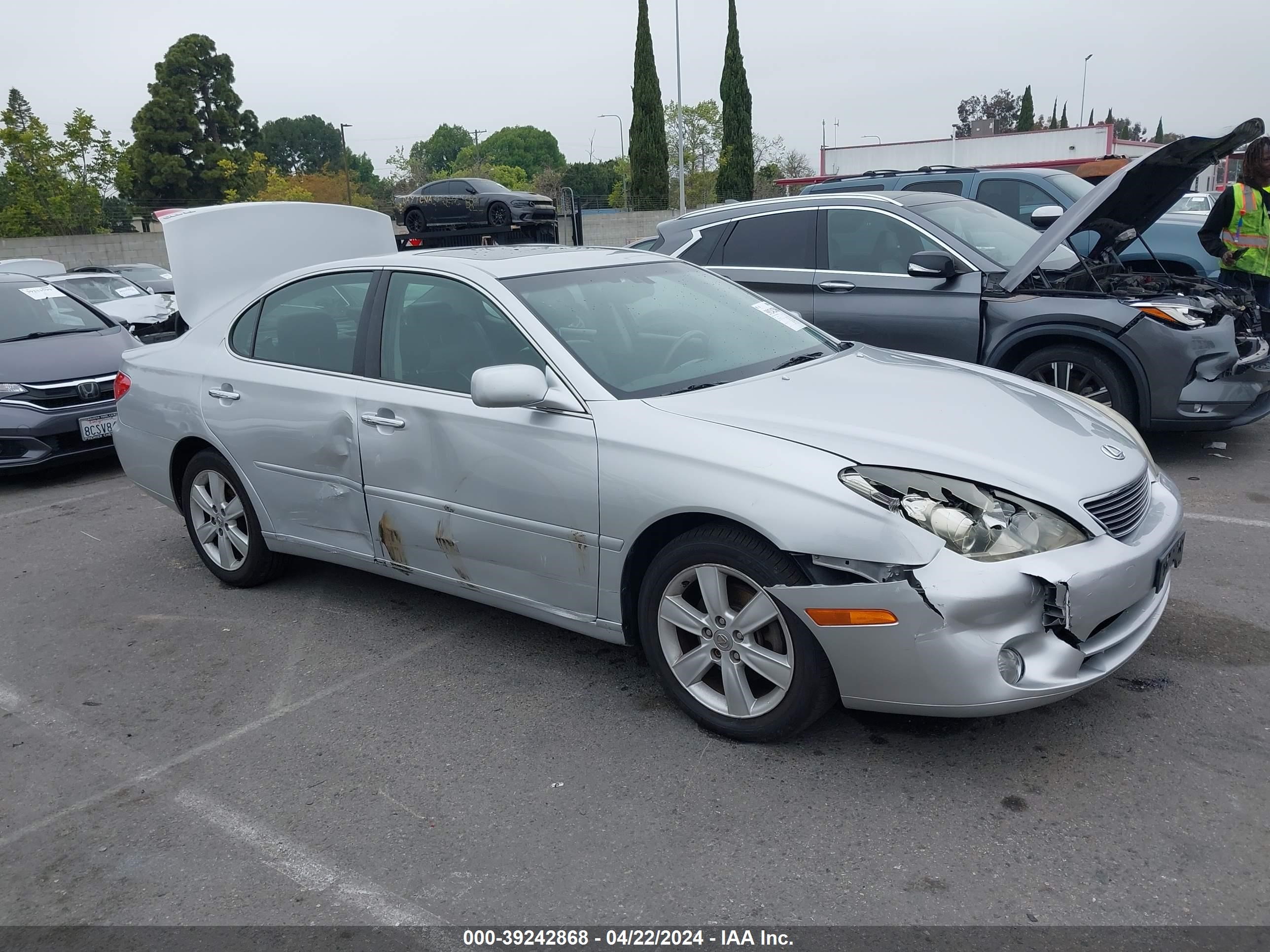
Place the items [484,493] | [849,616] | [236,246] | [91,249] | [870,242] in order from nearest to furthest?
[849,616] < [484,493] < [236,246] < [870,242] < [91,249]

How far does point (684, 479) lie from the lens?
10.9 ft

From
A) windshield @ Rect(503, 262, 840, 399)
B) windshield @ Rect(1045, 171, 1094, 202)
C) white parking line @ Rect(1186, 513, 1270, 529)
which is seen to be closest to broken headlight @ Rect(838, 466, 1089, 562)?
windshield @ Rect(503, 262, 840, 399)

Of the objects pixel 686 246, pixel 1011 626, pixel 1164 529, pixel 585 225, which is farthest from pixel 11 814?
pixel 585 225

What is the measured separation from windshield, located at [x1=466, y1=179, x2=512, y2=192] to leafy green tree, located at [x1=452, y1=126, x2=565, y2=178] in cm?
9016

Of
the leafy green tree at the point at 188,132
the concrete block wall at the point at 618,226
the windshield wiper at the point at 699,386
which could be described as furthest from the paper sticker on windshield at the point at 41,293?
the leafy green tree at the point at 188,132

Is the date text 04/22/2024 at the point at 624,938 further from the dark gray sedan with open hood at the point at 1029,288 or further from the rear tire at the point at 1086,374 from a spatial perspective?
the dark gray sedan with open hood at the point at 1029,288

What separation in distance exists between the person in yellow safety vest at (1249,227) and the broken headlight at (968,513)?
5542 millimetres

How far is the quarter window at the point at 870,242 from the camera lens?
279 inches

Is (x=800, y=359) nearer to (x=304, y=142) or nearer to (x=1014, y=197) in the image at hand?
(x=1014, y=197)

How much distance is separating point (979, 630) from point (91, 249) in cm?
3414

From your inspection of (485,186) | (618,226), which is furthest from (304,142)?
(485,186)

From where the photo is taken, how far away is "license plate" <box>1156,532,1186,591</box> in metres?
3.32

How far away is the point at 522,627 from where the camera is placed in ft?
15.0

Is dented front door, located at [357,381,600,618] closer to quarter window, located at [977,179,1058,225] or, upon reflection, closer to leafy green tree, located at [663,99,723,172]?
quarter window, located at [977,179,1058,225]
